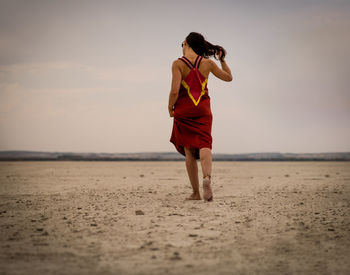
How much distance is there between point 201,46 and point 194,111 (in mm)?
857

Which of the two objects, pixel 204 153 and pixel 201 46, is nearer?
pixel 204 153

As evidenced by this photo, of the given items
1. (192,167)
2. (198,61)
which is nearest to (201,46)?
(198,61)

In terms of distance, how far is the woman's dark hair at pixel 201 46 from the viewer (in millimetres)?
4441

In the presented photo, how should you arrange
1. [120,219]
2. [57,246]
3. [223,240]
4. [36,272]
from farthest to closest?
[120,219]
[223,240]
[57,246]
[36,272]

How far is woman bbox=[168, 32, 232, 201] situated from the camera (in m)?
4.26

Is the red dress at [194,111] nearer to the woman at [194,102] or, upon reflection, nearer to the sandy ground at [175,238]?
the woman at [194,102]

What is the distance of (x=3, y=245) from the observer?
2.44 m

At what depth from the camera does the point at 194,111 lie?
14.0ft

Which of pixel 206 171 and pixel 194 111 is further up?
pixel 194 111

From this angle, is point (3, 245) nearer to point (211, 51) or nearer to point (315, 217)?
point (315, 217)

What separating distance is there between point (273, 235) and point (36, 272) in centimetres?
173

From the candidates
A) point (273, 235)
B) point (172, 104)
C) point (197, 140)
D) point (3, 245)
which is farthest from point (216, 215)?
point (3, 245)

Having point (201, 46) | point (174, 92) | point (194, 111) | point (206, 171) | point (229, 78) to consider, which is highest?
point (201, 46)

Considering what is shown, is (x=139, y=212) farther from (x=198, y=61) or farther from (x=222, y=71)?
(x=222, y=71)
